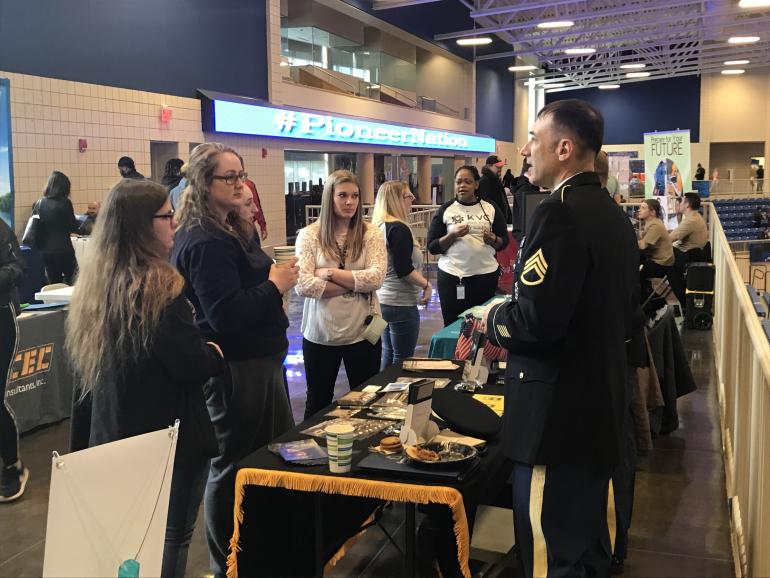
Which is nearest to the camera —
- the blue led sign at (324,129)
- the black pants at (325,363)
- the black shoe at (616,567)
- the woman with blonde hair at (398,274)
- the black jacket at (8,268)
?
the black shoe at (616,567)

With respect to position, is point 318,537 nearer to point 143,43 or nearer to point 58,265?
point 58,265

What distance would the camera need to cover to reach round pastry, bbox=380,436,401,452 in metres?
2.29

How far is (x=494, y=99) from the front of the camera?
22.6 metres

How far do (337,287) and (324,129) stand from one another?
10.4 metres

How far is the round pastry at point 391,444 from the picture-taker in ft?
7.52

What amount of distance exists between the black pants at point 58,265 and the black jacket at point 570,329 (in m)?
5.73

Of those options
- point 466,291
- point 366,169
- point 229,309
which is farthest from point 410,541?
point 366,169

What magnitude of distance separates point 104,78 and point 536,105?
21.9m

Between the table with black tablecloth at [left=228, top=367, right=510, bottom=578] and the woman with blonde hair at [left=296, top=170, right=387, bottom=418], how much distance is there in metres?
0.94

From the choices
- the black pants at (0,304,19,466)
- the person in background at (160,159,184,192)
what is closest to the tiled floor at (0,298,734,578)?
the black pants at (0,304,19,466)

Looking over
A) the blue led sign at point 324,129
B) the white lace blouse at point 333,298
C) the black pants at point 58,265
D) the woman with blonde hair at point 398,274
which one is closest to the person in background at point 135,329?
the white lace blouse at point 333,298

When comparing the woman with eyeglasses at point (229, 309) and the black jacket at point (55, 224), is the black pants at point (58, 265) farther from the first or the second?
the woman with eyeglasses at point (229, 309)

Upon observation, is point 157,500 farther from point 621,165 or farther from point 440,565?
point 621,165

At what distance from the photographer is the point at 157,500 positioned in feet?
5.55
